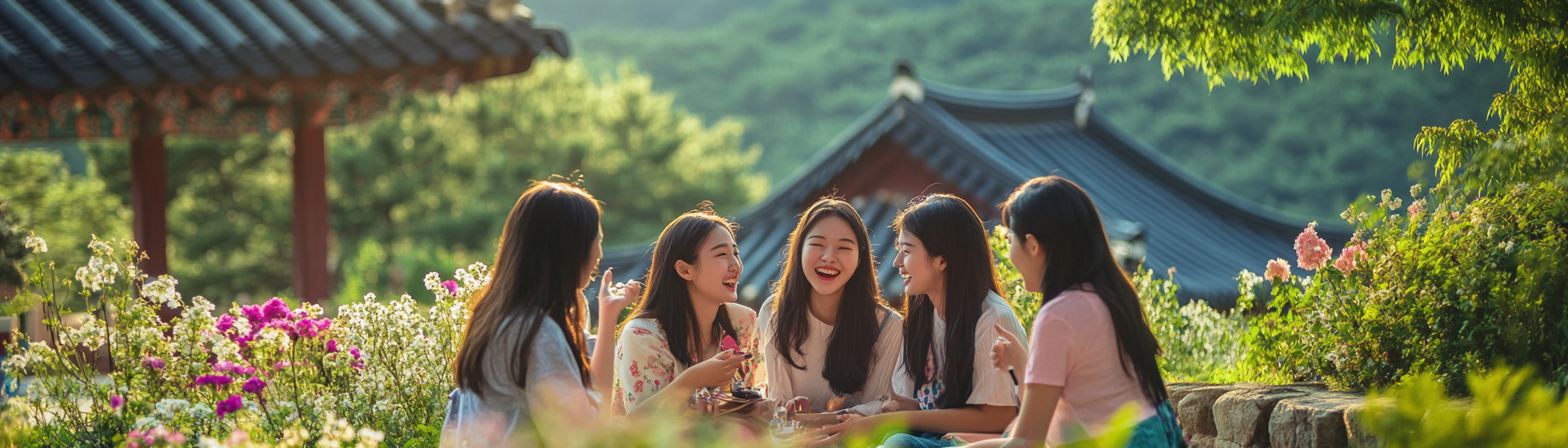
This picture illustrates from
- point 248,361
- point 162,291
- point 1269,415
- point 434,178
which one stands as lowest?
point 1269,415

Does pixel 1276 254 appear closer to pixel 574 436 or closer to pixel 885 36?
pixel 574 436

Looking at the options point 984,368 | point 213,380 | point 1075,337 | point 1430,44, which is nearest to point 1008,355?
point 1075,337

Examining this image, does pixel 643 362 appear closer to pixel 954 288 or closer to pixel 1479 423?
pixel 954 288

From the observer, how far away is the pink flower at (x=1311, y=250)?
330 cm

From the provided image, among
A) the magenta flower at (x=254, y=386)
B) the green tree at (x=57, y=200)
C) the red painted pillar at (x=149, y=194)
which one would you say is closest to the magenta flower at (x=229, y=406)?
the magenta flower at (x=254, y=386)

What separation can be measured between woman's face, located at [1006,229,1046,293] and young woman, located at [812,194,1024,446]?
46 centimetres

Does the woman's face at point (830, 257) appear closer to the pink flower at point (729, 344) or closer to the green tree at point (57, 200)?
the pink flower at point (729, 344)

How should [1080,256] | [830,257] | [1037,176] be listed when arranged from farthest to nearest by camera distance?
[1037,176], [830,257], [1080,256]

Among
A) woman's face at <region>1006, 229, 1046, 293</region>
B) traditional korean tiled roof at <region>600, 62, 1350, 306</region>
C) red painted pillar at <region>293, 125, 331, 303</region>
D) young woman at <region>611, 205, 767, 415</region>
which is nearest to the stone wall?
woman's face at <region>1006, 229, 1046, 293</region>

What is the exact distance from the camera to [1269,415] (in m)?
2.72

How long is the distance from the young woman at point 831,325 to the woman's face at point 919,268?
214 mm

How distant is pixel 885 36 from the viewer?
30031 mm

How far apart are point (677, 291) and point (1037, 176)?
4344mm

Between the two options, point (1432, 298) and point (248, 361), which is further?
point (248, 361)
